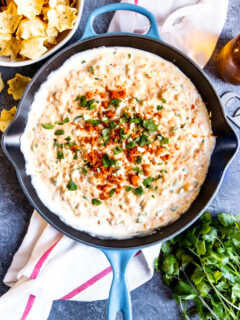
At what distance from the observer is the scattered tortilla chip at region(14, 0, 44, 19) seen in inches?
90.9

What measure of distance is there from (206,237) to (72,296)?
1082 millimetres

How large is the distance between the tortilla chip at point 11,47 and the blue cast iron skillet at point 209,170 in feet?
0.78

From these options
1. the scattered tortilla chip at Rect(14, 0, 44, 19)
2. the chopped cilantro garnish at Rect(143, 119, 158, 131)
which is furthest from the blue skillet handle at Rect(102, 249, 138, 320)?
the scattered tortilla chip at Rect(14, 0, 44, 19)

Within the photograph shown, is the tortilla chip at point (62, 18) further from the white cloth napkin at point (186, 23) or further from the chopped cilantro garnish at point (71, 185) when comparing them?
the chopped cilantro garnish at point (71, 185)

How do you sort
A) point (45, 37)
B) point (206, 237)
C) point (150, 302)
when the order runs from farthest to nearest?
point (150, 302)
point (206, 237)
point (45, 37)

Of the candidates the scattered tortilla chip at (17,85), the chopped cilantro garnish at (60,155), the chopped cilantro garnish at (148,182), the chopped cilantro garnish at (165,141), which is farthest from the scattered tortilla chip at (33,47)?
the chopped cilantro garnish at (148,182)

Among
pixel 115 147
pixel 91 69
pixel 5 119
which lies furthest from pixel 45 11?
pixel 115 147

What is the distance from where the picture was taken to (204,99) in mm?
2629

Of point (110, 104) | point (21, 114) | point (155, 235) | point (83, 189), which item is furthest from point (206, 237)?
point (21, 114)

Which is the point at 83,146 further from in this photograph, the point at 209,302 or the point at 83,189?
the point at 209,302

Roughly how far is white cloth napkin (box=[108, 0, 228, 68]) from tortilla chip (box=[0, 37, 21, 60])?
2.28ft

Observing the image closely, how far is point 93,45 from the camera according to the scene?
102 inches

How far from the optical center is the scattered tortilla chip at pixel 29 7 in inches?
90.9

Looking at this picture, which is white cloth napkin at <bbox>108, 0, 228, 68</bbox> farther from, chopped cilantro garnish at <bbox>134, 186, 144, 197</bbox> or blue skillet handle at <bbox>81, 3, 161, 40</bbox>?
chopped cilantro garnish at <bbox>134, 186, 144, 197</bbox>
